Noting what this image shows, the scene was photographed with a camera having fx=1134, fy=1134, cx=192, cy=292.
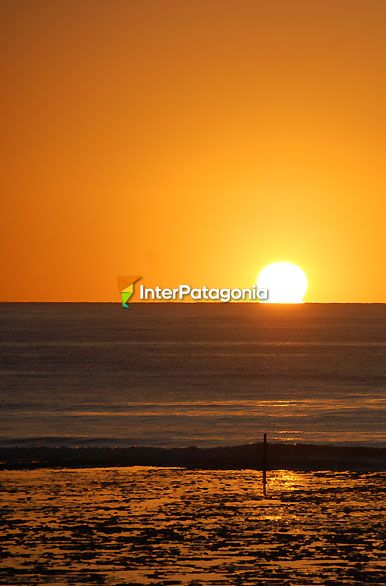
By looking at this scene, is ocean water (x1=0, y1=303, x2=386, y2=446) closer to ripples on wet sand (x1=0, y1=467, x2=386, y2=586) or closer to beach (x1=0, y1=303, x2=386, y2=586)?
beach (x1=0, y1=303, x2=386, y2=586)

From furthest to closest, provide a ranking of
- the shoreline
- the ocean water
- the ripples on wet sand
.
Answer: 1. the ocean water
2. the shoreline
3. the ripples on wet sand

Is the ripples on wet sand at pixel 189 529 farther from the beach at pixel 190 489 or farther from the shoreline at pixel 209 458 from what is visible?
the shoreline at pixel 209 458

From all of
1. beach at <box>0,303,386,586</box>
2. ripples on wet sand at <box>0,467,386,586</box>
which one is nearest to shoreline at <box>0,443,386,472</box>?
beach at <box>0,303,386,586</box>

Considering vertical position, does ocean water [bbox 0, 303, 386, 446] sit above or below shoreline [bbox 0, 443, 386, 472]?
above

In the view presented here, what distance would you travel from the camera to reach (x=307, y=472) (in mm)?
43344

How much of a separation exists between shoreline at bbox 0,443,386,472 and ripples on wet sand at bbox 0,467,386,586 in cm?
279

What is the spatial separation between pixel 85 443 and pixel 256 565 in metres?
31.2

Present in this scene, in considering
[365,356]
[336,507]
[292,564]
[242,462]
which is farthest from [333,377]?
[292,564]

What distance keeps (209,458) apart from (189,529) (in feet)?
54.1

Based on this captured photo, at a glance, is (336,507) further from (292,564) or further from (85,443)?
(85,443)

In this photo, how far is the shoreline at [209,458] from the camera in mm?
44812

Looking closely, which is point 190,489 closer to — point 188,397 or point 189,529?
point 189,529

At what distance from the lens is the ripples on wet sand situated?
1010 inches

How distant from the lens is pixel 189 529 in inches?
1208
